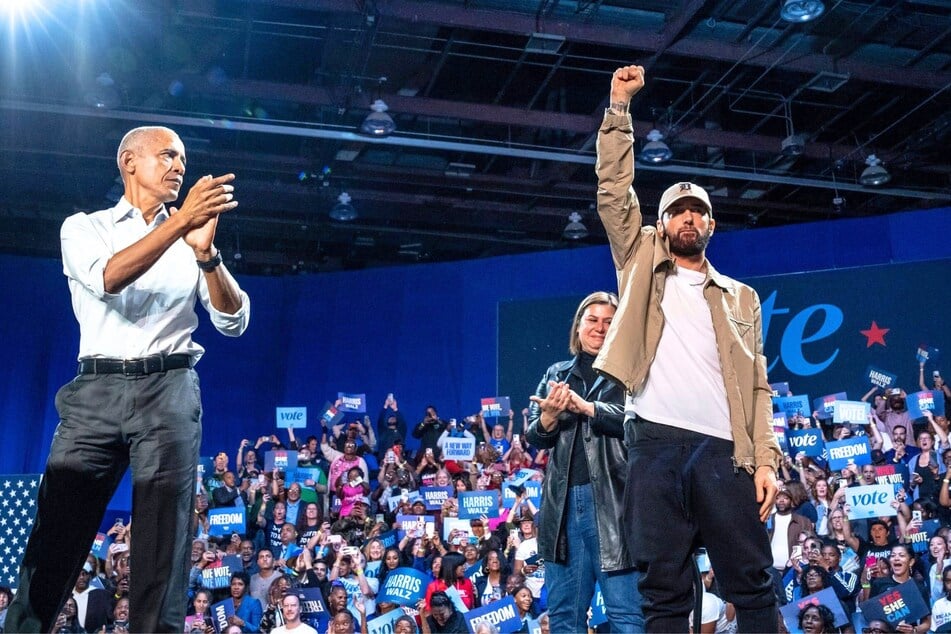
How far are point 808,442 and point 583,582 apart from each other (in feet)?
19.0

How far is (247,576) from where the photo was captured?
25.5 feet

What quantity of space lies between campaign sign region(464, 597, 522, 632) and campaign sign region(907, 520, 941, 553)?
297cm

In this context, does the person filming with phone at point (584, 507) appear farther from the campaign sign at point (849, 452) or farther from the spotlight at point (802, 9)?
the spotlight at point (802, 9)

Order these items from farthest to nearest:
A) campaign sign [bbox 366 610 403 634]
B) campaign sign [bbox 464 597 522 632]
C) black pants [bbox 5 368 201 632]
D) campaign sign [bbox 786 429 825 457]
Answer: campaign sign [bbox 786 429 825 457] < campaign sign [bbox 366 610 403 634] < campaign sign [bbox 464 597 522 632] < black pants [bbox 5 368 201 632]

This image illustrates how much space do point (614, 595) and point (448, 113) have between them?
814cm

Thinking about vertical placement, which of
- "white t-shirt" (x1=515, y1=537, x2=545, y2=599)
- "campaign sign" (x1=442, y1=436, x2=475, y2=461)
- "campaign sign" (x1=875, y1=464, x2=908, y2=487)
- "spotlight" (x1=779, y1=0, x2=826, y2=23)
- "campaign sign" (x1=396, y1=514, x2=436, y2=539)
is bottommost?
"white t-shirt" (x1=515, y1=537, x2=545, y2=599)

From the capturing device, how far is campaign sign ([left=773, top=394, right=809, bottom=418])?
932cm

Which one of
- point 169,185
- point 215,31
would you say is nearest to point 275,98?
point 215,31

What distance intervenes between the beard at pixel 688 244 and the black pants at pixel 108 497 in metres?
1.33

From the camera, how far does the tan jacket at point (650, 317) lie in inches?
93.5

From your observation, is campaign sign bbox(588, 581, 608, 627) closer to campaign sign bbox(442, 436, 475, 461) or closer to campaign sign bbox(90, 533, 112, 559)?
campaign sign bbox(442, 436, 475, 461)

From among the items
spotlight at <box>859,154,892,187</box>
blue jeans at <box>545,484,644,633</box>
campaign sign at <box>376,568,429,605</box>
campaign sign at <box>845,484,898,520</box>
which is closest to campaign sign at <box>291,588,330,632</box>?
campaign sign at <box>376,568,429,605</box>

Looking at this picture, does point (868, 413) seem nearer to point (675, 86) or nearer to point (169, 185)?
point (675, 86)

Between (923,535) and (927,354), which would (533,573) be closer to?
(923,535)
